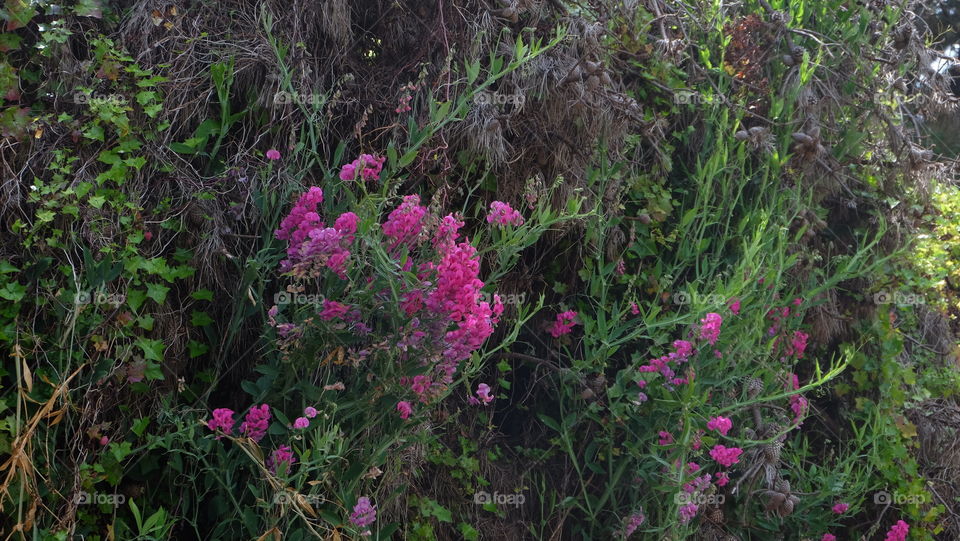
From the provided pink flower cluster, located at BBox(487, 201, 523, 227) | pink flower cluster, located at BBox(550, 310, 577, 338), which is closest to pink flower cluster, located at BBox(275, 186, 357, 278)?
pink flower cluster, located at BBox(487, 201, 523, 227)

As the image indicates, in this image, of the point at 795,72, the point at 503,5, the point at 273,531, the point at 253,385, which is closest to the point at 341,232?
the point at 253,385

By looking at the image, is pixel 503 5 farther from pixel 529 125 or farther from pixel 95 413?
pixel 95 413

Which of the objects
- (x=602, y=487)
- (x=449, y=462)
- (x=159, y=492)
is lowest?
(x=602, y=487)

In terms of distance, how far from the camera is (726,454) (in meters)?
2.71

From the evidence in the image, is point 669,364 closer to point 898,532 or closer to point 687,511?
point 687,511

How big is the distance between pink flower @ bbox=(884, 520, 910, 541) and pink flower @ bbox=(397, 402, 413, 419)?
2.18 m

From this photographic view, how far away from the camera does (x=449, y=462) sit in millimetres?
2719

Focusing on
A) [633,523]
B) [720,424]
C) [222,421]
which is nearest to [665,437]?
[720,424]

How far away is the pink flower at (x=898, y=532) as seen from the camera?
335 cm

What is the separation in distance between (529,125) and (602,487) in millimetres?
1174
